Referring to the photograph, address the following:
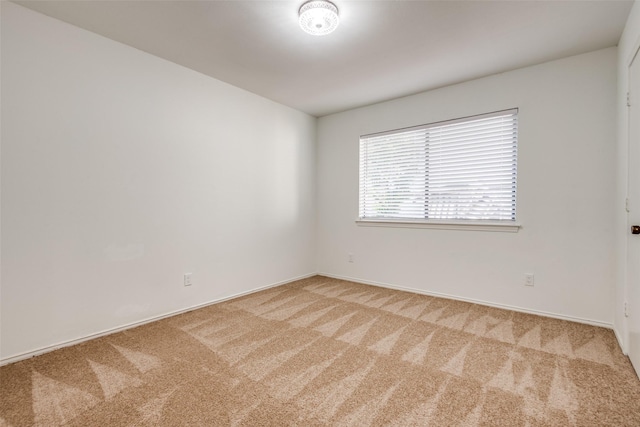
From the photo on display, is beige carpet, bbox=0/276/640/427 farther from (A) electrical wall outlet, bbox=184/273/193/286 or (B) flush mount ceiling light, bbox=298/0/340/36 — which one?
(B) flush mount ceiling light, bbox=298/0/340/36

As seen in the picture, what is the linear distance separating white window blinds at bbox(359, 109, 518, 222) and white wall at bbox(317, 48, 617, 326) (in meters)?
0.13

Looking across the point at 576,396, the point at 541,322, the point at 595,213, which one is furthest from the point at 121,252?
the point at 595,213

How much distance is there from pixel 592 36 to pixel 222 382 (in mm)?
3746

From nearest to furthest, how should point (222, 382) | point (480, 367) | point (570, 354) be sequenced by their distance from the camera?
point (222, 382)
point (480, 367)
point (570, 354)

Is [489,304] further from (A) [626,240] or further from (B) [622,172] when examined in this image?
(B) [622,172]

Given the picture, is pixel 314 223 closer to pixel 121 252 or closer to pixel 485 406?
pixel 121 252

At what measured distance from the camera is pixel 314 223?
183 inches

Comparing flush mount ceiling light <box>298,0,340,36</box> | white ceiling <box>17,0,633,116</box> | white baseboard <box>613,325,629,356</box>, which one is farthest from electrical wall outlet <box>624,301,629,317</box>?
flush mount ceiling light <box>298,0,340,36</box>

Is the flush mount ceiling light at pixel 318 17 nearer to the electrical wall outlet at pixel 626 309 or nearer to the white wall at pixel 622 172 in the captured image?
the white wall at pixel 622 172

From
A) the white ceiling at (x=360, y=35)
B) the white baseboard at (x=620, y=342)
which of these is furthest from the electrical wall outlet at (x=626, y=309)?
the white ceiling at (x=360, y=35)

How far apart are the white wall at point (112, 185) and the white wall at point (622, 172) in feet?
11.1

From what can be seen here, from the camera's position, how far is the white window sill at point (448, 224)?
305 centimetres

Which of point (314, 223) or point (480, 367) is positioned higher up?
point (314, 223)

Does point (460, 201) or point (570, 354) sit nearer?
point (570, 354)
